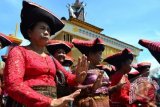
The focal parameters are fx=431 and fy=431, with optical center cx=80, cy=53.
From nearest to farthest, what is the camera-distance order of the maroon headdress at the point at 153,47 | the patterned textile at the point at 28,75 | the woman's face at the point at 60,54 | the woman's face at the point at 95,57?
the patterned textile at the point at 28,75
the maroon headdress at the point at 153,47
the woman's face at the point at 95,57
the woman's face at the point at 60,54

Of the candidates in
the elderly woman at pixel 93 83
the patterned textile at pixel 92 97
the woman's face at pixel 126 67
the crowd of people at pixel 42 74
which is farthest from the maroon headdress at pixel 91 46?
the woman's face at pixel 126 67

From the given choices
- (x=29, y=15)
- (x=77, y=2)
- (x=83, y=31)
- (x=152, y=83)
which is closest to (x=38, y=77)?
(x=29, y=15)

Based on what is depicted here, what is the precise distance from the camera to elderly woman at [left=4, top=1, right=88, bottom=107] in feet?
10.7

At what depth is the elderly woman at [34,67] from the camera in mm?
3248

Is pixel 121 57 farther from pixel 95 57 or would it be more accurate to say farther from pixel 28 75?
pixel 28 75

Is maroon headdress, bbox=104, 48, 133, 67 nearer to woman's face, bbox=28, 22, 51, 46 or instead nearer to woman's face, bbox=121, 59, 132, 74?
woman's face, bbox=121, 59, 132, 74

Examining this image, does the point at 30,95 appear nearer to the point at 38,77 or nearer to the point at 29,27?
the point at 38,77

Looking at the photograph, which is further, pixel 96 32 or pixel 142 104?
pixel 96 32

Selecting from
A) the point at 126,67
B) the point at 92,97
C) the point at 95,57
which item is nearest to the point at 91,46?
the point at 95,57

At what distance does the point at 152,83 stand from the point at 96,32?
1825 centimetres

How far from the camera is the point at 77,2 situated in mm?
28297

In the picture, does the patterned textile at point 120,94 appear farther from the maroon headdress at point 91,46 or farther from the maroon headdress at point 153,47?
the maroon headdress at point 153,47

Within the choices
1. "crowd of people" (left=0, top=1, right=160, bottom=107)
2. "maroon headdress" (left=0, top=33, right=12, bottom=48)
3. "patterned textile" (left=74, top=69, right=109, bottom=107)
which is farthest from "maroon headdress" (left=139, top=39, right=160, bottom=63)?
"maroon headdress" (left=0, top=33, right=12, bottom=48)

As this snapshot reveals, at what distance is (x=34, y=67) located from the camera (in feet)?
11.9
